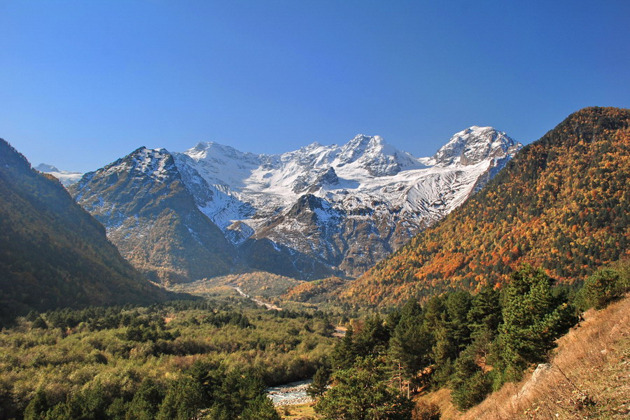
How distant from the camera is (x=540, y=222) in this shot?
119625 mm

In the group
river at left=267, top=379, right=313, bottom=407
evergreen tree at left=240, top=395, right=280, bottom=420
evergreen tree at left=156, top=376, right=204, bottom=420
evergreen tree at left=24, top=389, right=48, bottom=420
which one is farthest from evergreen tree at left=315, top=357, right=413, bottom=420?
evergreen tree at left=24, top=389, right=48, bottom=420

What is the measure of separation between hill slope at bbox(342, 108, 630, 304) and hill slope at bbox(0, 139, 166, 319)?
105 metres

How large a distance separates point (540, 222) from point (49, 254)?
6607 inches

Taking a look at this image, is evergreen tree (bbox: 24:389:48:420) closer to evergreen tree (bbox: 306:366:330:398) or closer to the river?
the river

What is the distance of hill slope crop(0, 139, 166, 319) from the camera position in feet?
333

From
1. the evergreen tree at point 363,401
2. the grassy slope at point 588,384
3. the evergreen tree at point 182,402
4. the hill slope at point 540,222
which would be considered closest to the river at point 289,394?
the evergreen tree at point 182,402

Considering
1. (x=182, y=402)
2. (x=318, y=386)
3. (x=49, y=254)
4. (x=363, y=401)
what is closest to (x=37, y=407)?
(x=182, y=402)

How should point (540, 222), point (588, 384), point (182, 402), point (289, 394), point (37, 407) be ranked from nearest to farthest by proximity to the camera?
point (588, 384) → point (37, 407) → point (182, 402) → point (289, 394) → point (540, 222)

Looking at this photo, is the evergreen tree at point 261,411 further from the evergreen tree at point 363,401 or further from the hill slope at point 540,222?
the hill slope at point 540,222

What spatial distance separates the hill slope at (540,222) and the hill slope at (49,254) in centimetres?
10473

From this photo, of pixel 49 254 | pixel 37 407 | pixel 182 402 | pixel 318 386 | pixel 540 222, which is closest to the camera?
pixel 37 407

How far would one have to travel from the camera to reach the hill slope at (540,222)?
329 feet

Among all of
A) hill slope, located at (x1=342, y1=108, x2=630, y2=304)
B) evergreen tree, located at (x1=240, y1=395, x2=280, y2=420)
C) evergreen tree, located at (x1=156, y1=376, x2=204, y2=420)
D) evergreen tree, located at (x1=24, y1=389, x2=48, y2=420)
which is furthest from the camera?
hill slope, located at (x1=342, y1=108, x2=630, y2=304)

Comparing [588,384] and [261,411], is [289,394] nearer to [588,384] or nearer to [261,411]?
[261,411]
